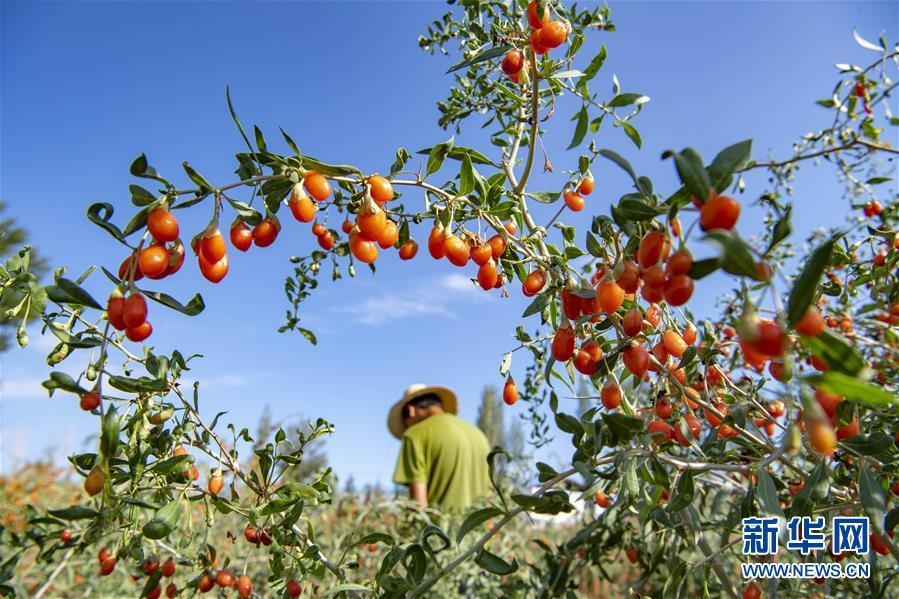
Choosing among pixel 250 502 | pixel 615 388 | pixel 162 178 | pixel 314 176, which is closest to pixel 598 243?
pixel 615 388

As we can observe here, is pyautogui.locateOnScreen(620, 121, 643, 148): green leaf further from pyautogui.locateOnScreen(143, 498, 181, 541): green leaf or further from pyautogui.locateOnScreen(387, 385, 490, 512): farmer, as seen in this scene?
pyautogui.locateOnScreen(387, 385, 490, 512): farmer

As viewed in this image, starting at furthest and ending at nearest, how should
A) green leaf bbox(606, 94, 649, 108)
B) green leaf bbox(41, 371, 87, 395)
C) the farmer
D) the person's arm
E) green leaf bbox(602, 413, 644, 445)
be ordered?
the farmer < the person's arm < green leaf bbox(606, 94, 649, 108) < green leaf bbox(602, 413, 644, 445) < green leaf bbox(41, 371, 87, 395)

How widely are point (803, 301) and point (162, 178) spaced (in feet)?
3.07

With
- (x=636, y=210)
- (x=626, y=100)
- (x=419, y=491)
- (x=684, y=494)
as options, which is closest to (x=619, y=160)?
(x=636, y=210)

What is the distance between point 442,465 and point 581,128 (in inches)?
153

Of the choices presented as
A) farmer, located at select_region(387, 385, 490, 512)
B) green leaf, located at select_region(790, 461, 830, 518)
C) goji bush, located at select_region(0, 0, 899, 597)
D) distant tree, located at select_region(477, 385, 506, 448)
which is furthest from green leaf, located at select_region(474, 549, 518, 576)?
distant tree, located at select_region(477, 385, 506, 448)

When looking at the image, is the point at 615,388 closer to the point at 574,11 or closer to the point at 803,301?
the point at 803,301

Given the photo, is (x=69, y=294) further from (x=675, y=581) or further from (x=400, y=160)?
(x=675, y=581)

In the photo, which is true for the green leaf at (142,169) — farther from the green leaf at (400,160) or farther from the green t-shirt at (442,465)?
the green t-shirt at (442,465)

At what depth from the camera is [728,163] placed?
76 centimetres

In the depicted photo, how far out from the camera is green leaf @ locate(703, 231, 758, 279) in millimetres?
627

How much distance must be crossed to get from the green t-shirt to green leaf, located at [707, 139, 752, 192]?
13.6ft

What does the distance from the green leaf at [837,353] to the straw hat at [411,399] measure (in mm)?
5211

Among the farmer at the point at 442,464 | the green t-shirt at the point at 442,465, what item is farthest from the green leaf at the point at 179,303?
the green t-shirt at the point at 442,465
